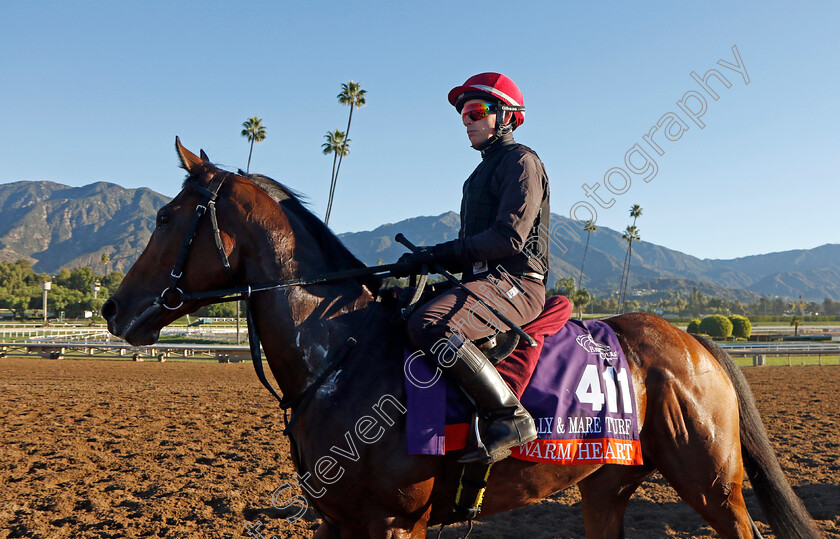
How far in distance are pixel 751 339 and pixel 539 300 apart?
2046 inches

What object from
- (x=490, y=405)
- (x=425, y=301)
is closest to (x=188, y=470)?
(x=425, y=301)

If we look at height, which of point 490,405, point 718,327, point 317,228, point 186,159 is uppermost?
point 186,159

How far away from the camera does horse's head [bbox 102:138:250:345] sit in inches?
115

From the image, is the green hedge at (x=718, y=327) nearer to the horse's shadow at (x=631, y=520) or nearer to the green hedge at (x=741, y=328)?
the green hedge at (x=741, y=328)

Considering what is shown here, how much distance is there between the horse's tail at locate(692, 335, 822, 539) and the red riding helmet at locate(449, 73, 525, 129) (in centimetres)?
215

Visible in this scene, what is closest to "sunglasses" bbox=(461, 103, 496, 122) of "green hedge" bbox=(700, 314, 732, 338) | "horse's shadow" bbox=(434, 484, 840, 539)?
"horse's shadow" bbox=(434, 484, 840, 539)

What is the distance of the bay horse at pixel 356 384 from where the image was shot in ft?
9.14

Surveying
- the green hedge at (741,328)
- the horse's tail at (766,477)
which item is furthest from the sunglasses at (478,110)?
the green hedge at (741,328)

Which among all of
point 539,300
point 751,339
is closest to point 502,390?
point 539,300

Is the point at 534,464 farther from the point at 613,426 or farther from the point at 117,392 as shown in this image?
the point at 117,392

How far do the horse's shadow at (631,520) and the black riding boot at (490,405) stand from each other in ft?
9.97

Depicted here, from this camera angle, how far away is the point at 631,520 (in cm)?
575

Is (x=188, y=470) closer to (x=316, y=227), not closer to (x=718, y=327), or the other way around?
(x=316, y=227)

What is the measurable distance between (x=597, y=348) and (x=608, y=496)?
3.44 feet
